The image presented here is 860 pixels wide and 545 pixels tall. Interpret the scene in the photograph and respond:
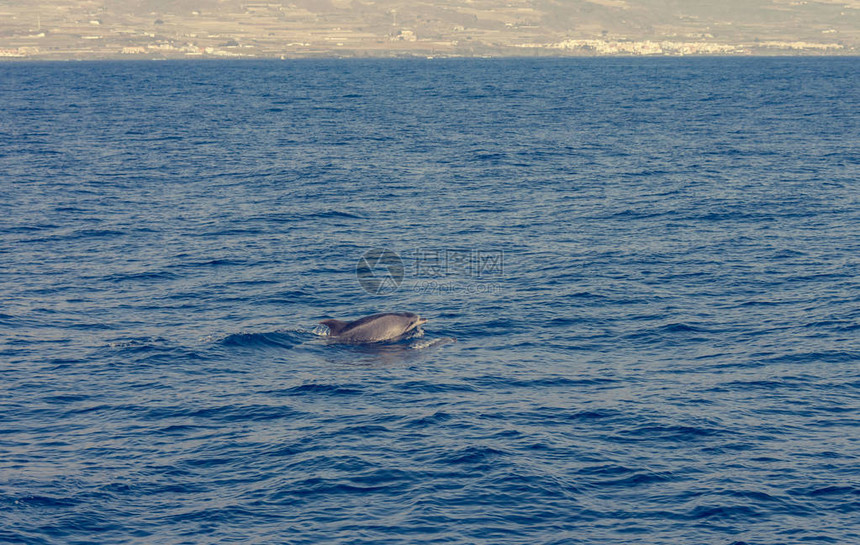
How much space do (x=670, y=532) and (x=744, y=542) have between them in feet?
6.10

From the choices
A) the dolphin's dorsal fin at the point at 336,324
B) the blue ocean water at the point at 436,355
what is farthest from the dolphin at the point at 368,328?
the blue ocean water at the point at 436,355

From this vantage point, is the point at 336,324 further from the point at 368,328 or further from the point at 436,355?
the point at 436,355

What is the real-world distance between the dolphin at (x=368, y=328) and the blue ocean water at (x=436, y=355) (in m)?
0.85

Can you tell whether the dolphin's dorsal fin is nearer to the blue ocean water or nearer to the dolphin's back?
the dolphin's back

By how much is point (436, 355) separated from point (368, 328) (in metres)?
3.17

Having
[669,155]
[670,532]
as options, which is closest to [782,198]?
[669,155]

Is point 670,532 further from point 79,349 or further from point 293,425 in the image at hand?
point 79,349

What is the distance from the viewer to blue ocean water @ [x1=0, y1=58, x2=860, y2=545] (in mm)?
25062

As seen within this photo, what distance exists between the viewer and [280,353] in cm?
3672

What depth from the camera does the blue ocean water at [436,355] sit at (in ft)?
82.2

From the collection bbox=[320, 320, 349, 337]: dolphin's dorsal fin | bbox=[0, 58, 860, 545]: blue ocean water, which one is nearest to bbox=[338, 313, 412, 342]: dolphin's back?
bbox=[320, 320, 349, 337]: dolphin's dorsal fin

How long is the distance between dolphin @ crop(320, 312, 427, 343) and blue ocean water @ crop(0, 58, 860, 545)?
850mm

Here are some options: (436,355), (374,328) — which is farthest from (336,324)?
(436,355)

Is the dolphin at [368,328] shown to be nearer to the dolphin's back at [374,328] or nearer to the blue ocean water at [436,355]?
the dolphin's back at [374,328]
